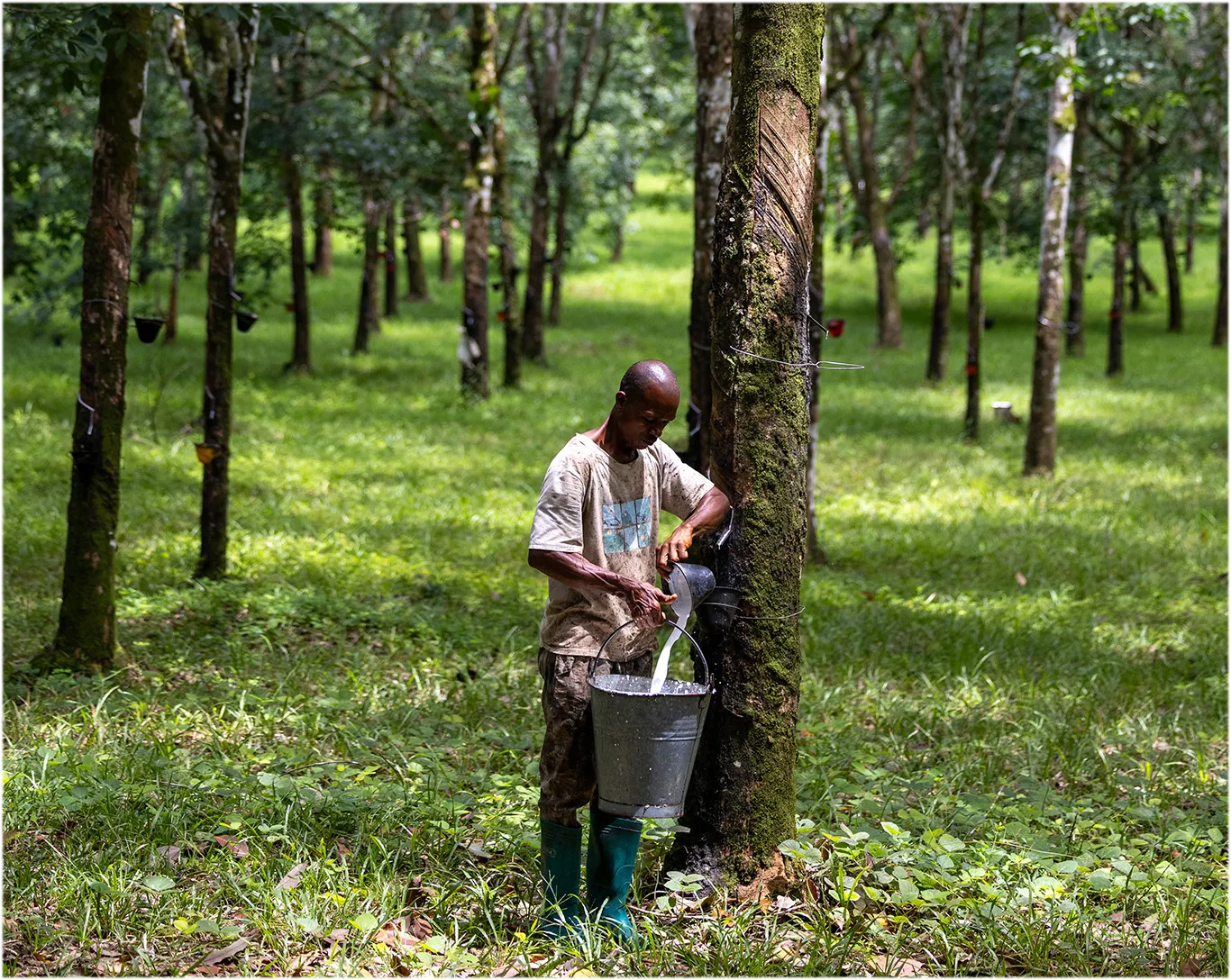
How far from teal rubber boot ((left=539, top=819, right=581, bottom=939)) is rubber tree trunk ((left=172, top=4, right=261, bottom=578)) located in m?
5.15

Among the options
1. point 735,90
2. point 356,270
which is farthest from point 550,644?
point 356,270

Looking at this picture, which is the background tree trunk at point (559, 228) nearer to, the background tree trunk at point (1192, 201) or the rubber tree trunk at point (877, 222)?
the rubber tree trunk at point (877, 222)

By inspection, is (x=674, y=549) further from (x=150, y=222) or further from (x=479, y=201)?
(x=150, y=222)

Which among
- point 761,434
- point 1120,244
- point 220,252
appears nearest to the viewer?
point 761,434

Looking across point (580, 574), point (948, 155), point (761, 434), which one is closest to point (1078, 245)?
point (948, 155)

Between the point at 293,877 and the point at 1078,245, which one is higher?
the point at 1078,245

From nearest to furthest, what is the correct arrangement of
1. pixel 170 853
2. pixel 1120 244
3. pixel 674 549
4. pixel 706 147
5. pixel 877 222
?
pixel 674 549
pixel 170 853
pixel 706 147
pixel 1120 244
pixel 877 222

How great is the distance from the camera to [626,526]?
389cm

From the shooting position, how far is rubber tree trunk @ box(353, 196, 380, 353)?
19.6 metres

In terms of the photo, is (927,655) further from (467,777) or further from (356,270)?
(356,270)

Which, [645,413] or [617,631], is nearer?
[645,413]

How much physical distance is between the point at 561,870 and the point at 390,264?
72.5ft

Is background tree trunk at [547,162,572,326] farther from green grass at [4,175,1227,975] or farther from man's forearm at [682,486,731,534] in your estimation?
man's forearm at [682,486,731,534]

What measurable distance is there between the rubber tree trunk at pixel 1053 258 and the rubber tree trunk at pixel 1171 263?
13397 mm
